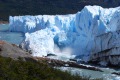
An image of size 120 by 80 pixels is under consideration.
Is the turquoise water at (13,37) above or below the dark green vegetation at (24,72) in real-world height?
above

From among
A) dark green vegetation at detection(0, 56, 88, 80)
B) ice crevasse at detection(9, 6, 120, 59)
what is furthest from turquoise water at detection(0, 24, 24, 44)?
dark green vegetation at detection(0, 56, 88, 80)

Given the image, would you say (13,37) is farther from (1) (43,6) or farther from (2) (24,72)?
(1) (43,6)

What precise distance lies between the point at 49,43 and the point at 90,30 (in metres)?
3.12

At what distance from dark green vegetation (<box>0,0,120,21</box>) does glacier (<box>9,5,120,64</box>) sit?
1662 inches

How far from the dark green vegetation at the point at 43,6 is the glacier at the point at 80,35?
42.2 meters

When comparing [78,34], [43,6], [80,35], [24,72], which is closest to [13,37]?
[78,34]

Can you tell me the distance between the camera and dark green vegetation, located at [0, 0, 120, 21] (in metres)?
74.1

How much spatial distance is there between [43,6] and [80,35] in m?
49.9

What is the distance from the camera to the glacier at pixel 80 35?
25.9m

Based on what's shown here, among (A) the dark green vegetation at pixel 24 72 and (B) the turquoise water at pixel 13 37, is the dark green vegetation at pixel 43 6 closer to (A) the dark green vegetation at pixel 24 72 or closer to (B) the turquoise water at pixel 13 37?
(B) the turquoise water at pixel 13 37

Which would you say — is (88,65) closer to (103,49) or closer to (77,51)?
(103,49)

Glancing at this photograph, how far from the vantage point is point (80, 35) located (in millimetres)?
28312

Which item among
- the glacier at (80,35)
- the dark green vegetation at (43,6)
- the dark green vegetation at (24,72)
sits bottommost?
the dark green vegetation at (24,72)

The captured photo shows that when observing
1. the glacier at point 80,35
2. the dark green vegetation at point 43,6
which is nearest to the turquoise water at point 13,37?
the glacier at point 80,35
